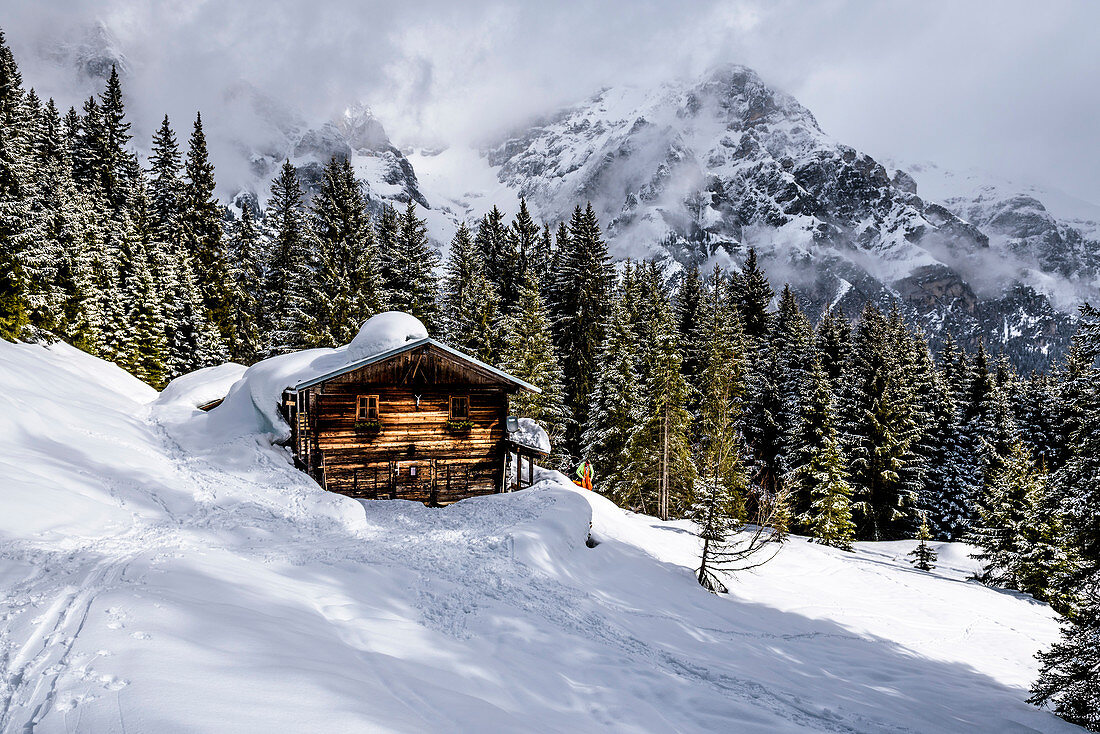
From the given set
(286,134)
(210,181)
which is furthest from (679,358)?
(286,134)

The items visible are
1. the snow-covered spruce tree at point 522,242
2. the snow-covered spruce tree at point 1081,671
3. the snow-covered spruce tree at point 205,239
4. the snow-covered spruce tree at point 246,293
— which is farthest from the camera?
the snow-covered spruce tree at point 522,242

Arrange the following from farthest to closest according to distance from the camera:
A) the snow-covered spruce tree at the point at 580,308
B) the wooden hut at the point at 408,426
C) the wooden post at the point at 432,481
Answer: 1. the snow-covered spruce tree at the point at 580,308
2. the wooden post at the point at 432,481
3. the wooden hut at the point at 408,426

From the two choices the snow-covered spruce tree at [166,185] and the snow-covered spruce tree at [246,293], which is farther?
the snow-covered spruce tree at [246,293]

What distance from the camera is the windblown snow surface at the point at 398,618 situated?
445 centimetres

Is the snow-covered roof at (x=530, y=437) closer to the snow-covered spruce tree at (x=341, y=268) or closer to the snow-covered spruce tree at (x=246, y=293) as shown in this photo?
the snow-covered spruce tree at (x=341, y=268)

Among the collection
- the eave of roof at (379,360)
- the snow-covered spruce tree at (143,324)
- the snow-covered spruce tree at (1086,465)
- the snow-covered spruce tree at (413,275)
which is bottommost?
the snow-covered spruce tree at (1086,465)

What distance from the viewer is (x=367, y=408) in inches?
871

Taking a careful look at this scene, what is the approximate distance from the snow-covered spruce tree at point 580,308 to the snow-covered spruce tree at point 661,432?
6.56 metres

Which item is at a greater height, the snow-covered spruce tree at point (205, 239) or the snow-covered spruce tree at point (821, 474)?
the snow-covered spruce tree at point (205, 239)

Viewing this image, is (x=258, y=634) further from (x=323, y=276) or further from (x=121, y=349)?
(x=121, y=349)

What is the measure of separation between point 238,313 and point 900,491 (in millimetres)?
55831

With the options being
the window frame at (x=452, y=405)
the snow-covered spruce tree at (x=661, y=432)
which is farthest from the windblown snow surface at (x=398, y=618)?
the snow-covered spruce tree at (x=661, y=432)

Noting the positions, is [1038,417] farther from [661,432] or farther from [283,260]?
[283,260]

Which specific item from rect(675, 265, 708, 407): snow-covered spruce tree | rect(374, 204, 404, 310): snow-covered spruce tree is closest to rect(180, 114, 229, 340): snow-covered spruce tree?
rect(374, 204, 404, 310): snow-covered spruce tree
